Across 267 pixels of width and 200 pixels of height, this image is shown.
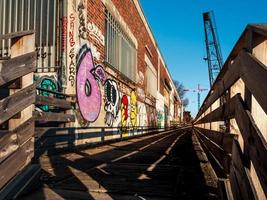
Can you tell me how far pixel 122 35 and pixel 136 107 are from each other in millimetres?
4797

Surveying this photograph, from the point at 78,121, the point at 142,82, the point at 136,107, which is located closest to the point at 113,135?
the point at 78,121

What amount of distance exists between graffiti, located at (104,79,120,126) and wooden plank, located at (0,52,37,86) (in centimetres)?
819

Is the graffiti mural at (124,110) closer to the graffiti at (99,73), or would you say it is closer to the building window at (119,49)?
the building window at (119,49)

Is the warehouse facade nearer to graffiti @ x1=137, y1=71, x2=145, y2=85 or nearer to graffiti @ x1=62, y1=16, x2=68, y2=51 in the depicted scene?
graffiti @ x1=62, y1=16, x2=68, y2=51

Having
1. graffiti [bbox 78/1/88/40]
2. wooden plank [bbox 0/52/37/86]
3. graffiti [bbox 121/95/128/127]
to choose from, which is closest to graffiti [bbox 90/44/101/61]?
graffiti [bbox 78/1/88/40]

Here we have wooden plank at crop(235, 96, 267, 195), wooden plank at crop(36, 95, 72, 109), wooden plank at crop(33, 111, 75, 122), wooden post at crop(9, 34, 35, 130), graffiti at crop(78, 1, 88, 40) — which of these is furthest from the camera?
graffiti at crop(78, 1, 88, 40)

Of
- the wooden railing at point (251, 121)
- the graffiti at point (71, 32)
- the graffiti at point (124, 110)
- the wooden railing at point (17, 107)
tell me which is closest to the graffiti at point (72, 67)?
the graffiti at point (71, 32)

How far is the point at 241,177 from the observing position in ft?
7.23

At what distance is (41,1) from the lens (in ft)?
27.2

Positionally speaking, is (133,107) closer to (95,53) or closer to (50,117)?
(95,53)

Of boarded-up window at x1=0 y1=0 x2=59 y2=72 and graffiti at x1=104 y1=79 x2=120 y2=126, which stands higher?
boarded-up window at x1=0 y1=0 x2=59 y2=72

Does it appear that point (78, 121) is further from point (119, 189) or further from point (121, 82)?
point (121, 82)

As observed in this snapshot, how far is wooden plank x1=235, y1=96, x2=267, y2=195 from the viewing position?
5.67 ft

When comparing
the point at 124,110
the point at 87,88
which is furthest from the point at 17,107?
the point at 124,110
